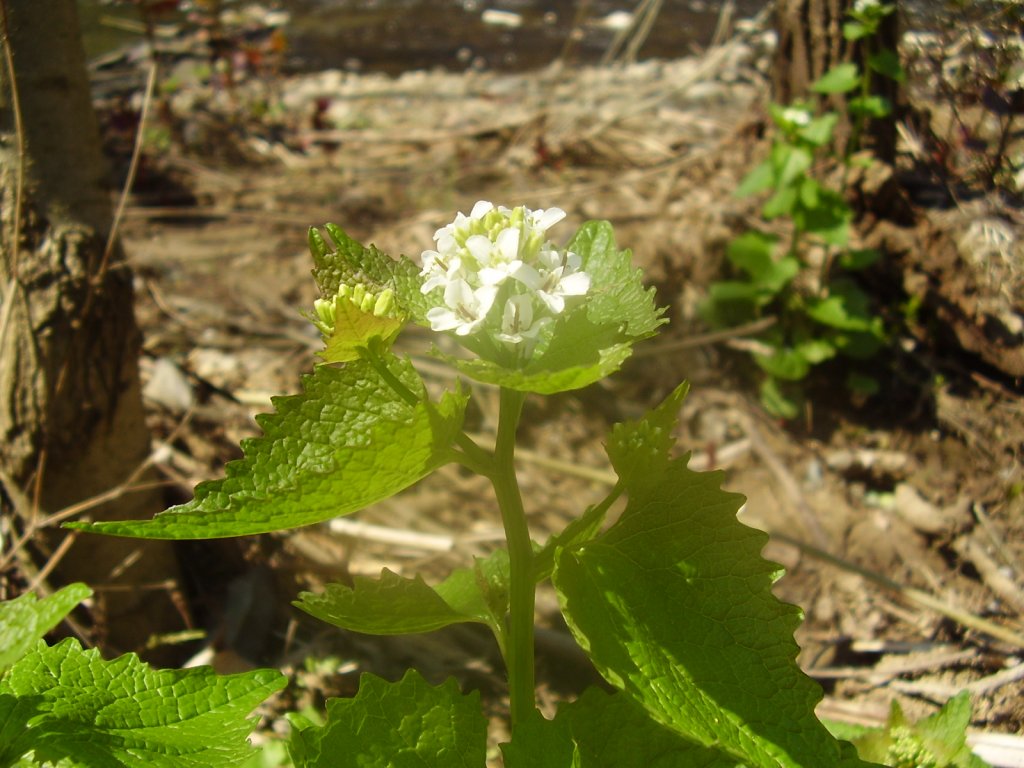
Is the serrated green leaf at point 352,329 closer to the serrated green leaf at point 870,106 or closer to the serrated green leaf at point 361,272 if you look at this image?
the serrated green leaf at point 361,272

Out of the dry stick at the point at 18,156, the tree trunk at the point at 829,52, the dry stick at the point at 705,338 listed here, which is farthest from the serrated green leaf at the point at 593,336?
the tree trunk at the point at 829,52

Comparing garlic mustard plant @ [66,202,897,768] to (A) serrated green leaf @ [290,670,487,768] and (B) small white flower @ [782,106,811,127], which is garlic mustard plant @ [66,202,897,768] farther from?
(B) small white flower @ [782,106,811,127]

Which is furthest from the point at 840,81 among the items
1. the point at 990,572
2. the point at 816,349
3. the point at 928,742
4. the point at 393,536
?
the point at 928,742

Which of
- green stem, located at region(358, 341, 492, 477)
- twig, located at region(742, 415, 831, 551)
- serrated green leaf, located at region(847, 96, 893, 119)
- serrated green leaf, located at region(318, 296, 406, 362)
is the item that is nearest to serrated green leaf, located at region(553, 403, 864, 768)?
green stem, located at region(358, 341, 492, 477)

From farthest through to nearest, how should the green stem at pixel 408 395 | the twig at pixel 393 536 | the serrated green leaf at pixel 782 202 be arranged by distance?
the serrated green leaf at pixel 782 202 → the twig at pixel 393 536 → the green stem at pixel 408 395

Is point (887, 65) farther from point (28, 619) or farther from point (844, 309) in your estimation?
point (28, 619)

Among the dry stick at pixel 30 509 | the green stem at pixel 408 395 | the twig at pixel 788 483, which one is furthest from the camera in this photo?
the twig at pixel 788 483
